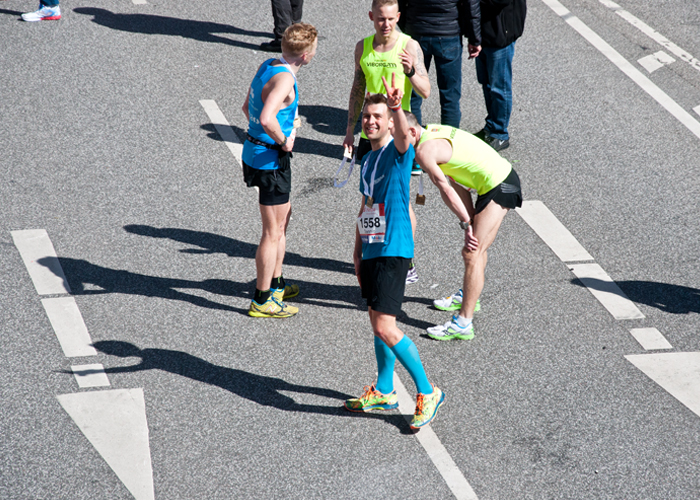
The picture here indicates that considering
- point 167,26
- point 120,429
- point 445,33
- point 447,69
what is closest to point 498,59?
point 447,69

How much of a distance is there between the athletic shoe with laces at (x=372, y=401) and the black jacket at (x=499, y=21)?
4.52 meters

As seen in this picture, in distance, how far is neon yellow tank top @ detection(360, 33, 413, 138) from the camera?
6578mm

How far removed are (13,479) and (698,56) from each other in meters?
9.87

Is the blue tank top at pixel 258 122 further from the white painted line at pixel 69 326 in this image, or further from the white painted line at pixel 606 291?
the white painted line at pixel 606 291

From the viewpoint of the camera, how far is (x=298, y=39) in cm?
516

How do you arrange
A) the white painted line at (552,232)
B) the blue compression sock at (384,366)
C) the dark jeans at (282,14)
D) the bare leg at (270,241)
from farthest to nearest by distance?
the dark jeans at (282,14) < the white painted line at (552,232) < the bare leg at (270,241) < the blue compression sock at (384,366)

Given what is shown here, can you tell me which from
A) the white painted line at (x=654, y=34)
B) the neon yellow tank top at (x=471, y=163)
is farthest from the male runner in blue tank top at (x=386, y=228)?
the white painted line at (x=654, y=34)

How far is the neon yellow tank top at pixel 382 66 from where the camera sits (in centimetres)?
658

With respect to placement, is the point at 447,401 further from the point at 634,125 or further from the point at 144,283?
the point at 634,125

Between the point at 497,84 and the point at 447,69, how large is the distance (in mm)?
707

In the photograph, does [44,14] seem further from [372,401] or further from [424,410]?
[424,410]

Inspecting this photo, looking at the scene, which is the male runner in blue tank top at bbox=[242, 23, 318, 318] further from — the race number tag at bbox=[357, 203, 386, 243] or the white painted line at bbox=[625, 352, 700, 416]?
the white painted line at bbox=[625, 352, 700, 416]

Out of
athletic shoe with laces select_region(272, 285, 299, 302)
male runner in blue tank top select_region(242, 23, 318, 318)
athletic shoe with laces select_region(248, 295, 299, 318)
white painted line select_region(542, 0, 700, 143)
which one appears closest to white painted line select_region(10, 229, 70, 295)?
athletic shoe with laces select_region(248, 295, 299, 318)

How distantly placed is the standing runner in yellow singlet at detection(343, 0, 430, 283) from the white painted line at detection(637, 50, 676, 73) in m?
4.58
